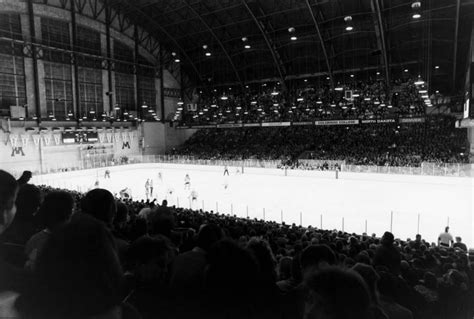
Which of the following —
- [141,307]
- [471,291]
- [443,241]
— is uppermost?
[141,307]

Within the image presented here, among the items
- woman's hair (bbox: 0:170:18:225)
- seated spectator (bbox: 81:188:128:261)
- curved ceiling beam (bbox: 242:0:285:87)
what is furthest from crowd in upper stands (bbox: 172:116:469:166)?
woman's hair (bbox: 0:170:18:225)

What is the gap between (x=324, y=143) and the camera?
155ft

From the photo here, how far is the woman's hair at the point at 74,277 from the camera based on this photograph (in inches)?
54.7

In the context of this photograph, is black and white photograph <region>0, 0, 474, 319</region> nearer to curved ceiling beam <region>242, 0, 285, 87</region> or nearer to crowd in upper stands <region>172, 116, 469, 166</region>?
curved ceiling beam <region>242, 0, 285, 87</region>

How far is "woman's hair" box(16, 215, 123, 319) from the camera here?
1.39 m

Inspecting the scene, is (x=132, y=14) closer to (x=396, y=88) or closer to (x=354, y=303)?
(x=396, y=88)

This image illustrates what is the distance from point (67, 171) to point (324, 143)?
3238cm

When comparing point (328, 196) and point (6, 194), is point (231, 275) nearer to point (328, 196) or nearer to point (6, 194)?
point (6, 194)

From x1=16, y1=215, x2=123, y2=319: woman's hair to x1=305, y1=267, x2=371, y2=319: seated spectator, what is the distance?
0.94 m

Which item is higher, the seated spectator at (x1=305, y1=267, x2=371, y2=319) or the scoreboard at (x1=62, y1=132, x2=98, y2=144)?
the scoreboard at (x1=62, y1=132, x2=98, y2=144)

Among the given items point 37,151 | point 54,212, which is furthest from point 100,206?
point 37,151

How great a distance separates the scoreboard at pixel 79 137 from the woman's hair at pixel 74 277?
1832 inches

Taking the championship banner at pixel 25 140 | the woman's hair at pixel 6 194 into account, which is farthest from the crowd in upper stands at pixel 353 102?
the woman's hair at pixel 6 194

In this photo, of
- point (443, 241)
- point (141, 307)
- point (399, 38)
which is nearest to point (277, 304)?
point (141, 307)
